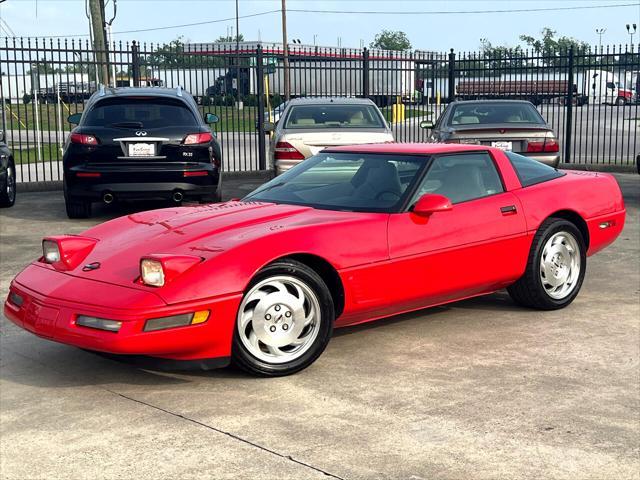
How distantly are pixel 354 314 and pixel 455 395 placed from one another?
36.0 inches

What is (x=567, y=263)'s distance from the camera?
684 cm

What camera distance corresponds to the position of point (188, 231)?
5.44 metres

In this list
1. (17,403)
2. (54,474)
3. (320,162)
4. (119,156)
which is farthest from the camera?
(119,156)

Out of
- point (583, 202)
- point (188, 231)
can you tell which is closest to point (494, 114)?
point (583, 202)

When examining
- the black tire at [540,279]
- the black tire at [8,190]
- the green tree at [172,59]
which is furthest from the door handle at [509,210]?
the green tree at [172,59]

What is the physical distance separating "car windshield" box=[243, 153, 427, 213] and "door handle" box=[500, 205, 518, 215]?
0.66 m

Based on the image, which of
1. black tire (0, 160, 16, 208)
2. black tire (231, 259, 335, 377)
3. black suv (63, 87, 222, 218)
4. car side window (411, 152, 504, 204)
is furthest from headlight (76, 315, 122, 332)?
black tire (0, 160, 16, 208)

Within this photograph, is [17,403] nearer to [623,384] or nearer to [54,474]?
[54,474]

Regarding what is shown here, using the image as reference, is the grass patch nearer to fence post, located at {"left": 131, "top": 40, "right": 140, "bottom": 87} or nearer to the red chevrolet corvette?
fence post, located at {"left": 131, "top": 40, "right": 140, "bottom": 87}

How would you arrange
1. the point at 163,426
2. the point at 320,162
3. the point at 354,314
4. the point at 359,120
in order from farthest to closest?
1. the point at 359,120
2. the point at 320,162
3. the point at 354,314
4. the point at 163,426

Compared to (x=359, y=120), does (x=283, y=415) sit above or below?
below

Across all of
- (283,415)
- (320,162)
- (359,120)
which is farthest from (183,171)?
(283,415)

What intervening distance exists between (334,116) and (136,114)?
9.79 ft

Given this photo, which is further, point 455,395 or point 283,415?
point 455,395
